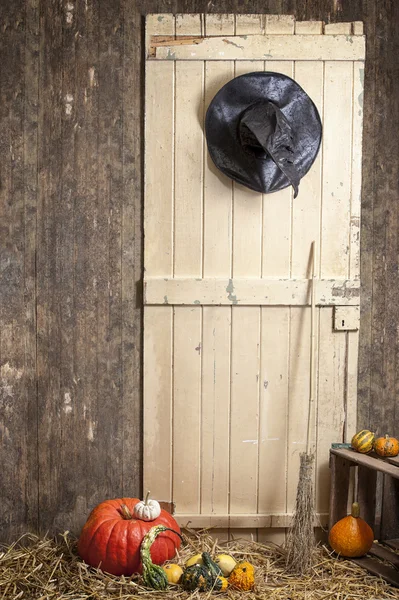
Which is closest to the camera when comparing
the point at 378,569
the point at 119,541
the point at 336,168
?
the point at 119,541

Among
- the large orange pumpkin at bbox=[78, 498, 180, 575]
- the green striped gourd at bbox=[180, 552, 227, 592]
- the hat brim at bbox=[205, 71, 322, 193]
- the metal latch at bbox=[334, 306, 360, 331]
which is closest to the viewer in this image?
the green striped gourd at bbox=[180, 552, 227, 592]

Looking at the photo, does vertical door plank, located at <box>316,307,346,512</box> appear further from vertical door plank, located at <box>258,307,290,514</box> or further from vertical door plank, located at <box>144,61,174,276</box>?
vertical door plank, located at <box>144,61,174,276</box>

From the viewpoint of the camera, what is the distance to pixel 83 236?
3152mm

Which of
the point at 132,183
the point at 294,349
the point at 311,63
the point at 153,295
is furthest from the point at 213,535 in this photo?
the point at 311,63

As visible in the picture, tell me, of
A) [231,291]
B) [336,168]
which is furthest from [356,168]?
[231,291]

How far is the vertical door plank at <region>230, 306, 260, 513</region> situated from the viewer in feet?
10.4

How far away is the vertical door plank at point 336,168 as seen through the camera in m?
3.12

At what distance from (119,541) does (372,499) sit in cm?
120

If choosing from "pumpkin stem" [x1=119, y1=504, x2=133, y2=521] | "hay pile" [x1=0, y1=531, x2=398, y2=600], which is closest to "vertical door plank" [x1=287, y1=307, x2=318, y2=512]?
"hay pile" [x1=0, y1=531, x2=398, y2=600]

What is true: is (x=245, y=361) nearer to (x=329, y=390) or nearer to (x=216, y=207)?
(x=329, y=390)

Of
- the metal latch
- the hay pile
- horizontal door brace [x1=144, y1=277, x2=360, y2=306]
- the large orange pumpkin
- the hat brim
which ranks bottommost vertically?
the hay pile

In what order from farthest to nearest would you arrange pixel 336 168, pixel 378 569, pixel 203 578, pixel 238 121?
1. pixel 336 168
2. pixel 238 121
3. pixel 378 569
4. pixel 203 578

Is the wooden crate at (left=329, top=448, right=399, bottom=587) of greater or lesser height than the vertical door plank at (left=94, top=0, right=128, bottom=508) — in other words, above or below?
below

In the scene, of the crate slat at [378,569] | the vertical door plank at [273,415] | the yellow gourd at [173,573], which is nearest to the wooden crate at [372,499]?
the crate slat at [378,569]
